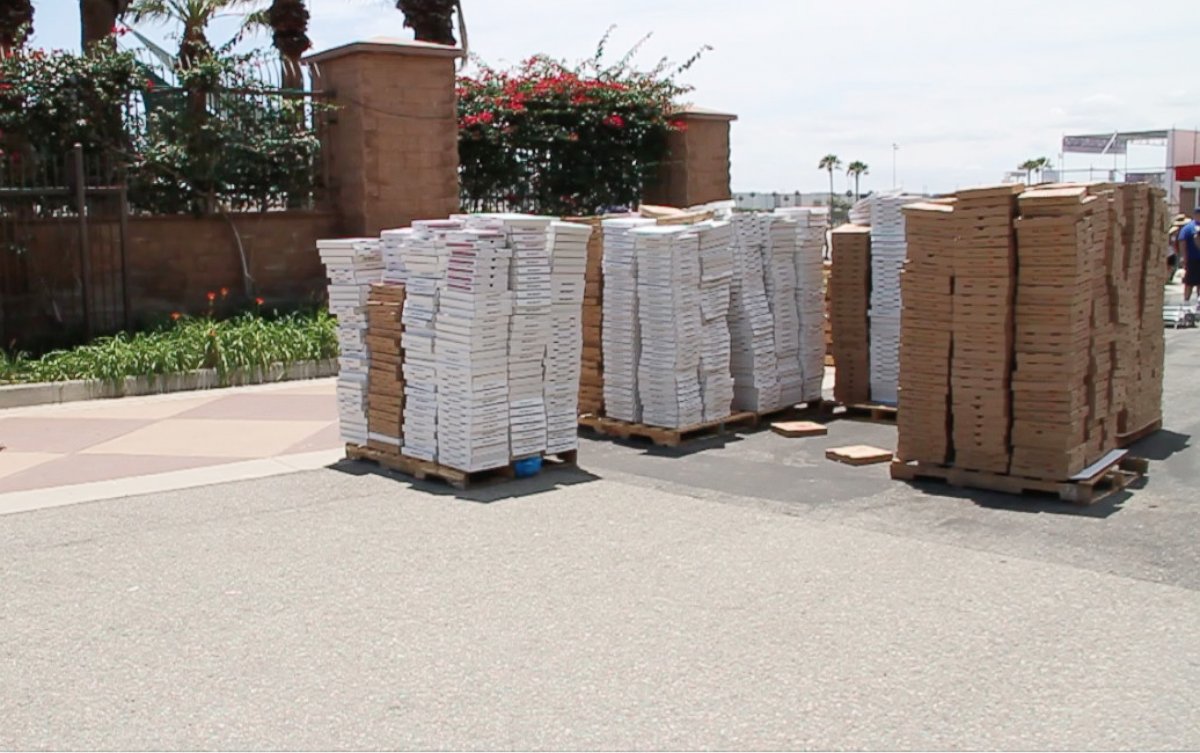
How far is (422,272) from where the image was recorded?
32.2ft

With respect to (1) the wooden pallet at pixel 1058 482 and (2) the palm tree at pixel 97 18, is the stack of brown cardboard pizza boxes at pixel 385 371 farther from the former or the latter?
(2) the palm tree at pixel 97 18

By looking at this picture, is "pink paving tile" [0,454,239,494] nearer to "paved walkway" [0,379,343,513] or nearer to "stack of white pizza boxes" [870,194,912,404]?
"paved walkway" [0,379,343,513]

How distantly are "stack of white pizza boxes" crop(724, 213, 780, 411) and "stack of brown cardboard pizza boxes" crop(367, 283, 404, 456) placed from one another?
338cm

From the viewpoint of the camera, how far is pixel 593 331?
1186 cm

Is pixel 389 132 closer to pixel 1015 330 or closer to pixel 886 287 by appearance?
pixel 886 287

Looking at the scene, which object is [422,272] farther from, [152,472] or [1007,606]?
[1007,606]

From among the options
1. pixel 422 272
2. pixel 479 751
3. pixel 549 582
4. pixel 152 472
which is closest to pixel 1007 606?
pixel 549 582

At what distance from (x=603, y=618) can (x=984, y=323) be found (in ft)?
13.9

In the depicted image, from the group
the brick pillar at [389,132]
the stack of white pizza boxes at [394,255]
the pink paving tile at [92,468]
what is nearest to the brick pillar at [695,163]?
the brick pillar at [389,132]

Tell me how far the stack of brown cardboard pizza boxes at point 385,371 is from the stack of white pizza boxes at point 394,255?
7 cm

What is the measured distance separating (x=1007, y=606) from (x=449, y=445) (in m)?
4.56

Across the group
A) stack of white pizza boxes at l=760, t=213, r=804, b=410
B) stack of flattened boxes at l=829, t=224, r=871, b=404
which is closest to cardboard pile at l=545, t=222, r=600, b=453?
stack of white pizza boxes at l=760, t=213, r=804, b=410

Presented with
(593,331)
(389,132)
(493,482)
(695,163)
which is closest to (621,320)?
(593,331)

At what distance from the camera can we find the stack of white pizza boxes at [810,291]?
1248 cm
